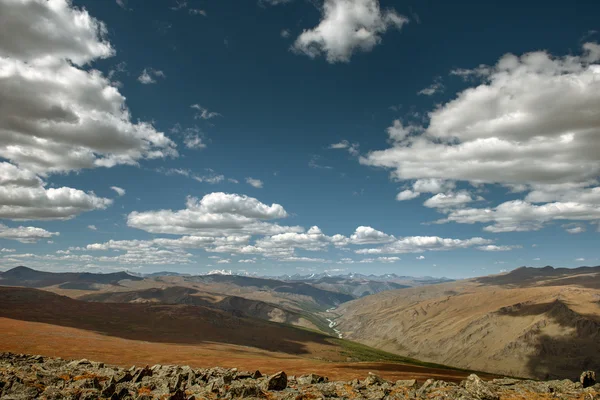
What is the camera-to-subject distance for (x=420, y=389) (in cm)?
2344

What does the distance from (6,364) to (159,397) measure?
21487 mm

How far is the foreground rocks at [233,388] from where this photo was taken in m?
20.9

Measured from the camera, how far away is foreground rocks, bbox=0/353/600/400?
20875 mm

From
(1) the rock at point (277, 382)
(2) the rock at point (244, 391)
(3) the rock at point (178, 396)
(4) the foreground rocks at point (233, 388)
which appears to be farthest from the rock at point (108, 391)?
(1) the rock at point (277, 382)

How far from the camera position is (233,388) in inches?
873

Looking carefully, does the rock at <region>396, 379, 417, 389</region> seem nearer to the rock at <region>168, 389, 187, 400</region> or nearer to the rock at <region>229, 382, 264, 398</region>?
the rock at <region>229, 382, 264, 398</region>

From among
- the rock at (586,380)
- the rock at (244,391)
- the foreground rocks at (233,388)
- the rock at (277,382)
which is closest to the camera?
the foreground rocks at (233,388)

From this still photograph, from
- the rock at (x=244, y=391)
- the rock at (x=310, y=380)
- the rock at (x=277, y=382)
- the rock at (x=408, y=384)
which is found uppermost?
the rock at (x=244, y=391)

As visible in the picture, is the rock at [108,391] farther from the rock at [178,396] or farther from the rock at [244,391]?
the rock at [244,391]

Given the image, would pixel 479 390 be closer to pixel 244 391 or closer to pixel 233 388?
pixel 244 391

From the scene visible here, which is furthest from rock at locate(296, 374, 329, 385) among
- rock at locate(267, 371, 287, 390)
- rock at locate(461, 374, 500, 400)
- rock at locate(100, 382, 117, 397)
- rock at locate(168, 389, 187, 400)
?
rock at locate(100, 382, 117, 397)

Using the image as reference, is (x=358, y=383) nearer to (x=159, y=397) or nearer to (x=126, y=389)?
(x=159, y=397)

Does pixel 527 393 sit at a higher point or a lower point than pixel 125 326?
higher

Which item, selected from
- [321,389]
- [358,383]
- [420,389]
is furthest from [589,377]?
[321,389]
